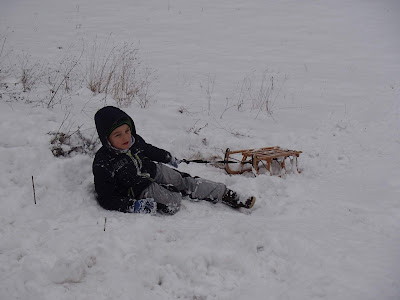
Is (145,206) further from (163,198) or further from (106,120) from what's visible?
(106,120)

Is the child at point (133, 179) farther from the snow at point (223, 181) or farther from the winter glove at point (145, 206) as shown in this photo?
the snow at point (223, 181)

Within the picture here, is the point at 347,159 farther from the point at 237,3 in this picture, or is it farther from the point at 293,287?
the point at 237,3

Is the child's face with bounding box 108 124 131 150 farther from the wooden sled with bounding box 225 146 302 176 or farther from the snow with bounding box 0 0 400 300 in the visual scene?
the wooden sled with bounding box 225 146 302 176

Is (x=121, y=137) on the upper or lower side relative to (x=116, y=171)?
upper

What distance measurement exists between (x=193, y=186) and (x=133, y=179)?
0.66 meters

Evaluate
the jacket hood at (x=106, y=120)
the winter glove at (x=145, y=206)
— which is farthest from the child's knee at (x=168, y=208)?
the jacket hood at (x=106, y=120)

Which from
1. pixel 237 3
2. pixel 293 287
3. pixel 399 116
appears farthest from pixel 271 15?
pixel 293 287

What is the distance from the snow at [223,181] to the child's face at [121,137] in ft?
1.90

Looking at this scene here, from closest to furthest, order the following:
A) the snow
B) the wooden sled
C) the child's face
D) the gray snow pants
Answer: the snow → the child's face → the gray snow pants → the wooden sled

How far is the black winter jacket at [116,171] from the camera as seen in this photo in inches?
116

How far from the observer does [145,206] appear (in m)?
2.93

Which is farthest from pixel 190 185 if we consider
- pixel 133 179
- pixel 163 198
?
pixel 133 179

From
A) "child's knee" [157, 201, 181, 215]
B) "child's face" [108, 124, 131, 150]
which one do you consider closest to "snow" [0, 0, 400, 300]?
"child's knee" [157, 201, 181, 215]

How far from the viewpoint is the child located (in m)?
2.96
